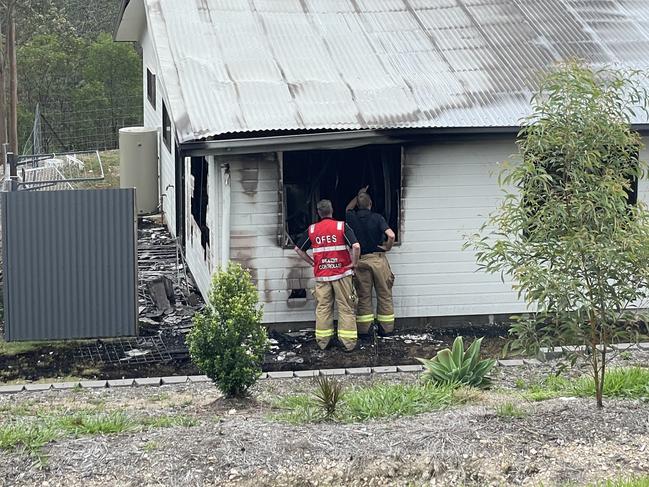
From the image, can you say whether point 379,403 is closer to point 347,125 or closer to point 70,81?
point 347,125

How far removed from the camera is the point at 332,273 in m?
12.8

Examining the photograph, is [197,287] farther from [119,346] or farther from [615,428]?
[615,428]

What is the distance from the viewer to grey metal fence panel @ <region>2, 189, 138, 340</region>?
12.7 m

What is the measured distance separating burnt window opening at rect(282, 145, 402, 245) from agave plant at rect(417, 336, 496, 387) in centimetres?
356

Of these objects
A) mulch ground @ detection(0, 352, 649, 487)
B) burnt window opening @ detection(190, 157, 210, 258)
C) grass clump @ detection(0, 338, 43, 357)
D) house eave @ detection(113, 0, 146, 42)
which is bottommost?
mulch ground @ detection(0, 352, 649, 487)

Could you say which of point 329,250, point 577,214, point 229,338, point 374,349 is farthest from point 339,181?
point 577,214

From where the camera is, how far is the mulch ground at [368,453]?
25.3 ft

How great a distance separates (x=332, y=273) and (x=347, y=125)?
63.7 inches

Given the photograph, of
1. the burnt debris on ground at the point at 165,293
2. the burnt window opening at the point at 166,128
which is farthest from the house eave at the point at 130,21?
the burnt debris on ground at the point at 165,293

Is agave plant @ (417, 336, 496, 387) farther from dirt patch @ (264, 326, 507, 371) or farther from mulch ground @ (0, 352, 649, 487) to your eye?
dirt patch @ (264, 326, 507, 371)

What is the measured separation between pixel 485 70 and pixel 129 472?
816 centimetres

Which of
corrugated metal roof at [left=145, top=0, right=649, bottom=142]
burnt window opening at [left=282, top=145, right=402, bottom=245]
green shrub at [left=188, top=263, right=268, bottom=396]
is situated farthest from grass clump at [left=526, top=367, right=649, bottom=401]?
corrugated metal roof at [left=145, top=0, right=649, bottom=142]

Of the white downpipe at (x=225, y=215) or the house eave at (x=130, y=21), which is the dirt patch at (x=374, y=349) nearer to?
the white downpipe at (x=225, y=215)

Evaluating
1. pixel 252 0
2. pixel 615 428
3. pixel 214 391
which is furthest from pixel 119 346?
pixel 615 428
